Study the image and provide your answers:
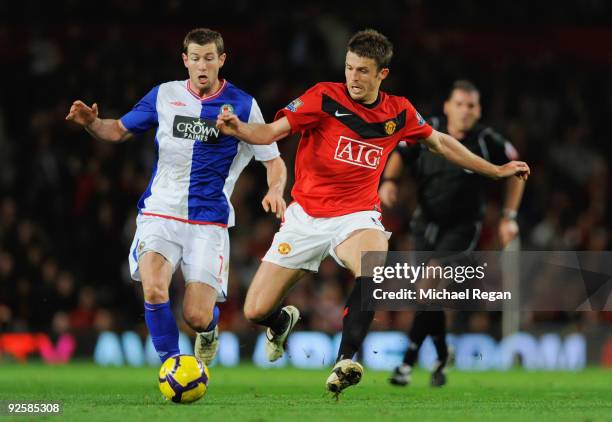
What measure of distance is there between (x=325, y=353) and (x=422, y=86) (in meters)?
5.36

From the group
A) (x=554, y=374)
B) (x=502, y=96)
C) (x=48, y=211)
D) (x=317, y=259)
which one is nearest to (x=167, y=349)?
(x=317, y=259)

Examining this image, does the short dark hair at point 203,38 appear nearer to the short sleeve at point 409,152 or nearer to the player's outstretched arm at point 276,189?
the player's outstretched arm at point 276,189

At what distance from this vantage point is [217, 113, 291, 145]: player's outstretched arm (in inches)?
286

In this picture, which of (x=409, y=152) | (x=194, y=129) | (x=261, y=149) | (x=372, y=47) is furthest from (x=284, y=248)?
(x=409, y=152)

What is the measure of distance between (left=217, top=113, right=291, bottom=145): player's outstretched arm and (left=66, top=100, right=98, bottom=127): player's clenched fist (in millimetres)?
1170

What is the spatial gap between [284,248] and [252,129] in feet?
3.83

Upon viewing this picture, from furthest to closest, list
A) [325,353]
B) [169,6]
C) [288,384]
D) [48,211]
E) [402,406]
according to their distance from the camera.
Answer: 1. [169,6]
2. [48,211]
3. [325,353]
4. [288,384]
5. [402,406]

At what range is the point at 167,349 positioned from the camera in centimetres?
813

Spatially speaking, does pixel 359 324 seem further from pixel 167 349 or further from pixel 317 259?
pixel 167 349

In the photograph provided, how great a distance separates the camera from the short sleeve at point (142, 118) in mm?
8555

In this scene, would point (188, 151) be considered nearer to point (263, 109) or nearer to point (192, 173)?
point (192, 173)

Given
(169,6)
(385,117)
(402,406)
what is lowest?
(402,406)

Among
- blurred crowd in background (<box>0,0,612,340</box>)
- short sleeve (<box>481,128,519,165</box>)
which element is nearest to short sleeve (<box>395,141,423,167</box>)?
short sleeve (<box>481,128,519,165</box>)

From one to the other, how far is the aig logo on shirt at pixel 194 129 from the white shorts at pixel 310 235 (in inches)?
30.5
